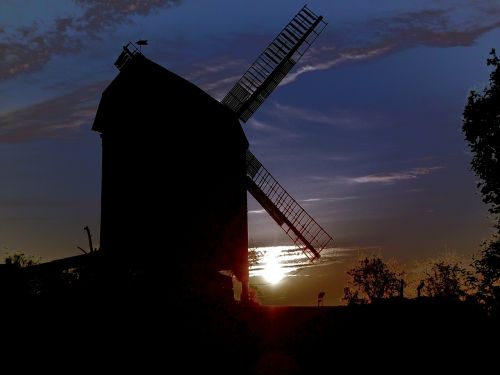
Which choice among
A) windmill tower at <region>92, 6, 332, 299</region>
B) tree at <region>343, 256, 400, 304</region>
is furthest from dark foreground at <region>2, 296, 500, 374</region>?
tree at <region>343, 256, 400, 304</region>

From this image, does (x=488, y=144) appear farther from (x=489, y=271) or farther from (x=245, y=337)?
(x=245, y=337)

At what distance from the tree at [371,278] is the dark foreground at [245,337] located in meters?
31.2

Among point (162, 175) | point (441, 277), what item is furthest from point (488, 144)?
point (441, 277)

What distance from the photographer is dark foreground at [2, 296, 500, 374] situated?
15.6m

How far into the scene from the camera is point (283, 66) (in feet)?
96.0

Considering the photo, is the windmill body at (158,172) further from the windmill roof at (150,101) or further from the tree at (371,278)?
the tree at (371,278)

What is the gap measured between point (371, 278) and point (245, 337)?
3471cm

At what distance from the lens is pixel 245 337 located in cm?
1723

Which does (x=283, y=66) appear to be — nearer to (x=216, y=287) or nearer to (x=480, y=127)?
(x=480, y=127)

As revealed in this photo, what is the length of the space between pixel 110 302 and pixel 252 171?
456 inches

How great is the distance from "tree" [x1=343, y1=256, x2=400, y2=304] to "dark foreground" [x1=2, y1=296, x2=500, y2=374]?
102 feet

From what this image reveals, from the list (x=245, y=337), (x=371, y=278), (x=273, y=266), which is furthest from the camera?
(x=273, y=266)

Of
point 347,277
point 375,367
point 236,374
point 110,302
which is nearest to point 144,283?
point 110,302

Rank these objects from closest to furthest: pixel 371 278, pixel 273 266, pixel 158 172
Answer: pixel 158 172, pixel 371 278, pixel 273 266
